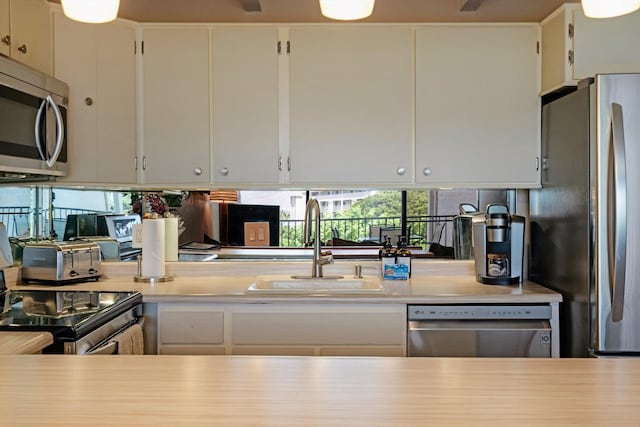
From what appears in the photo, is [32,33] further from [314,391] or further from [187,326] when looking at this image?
[314,391]

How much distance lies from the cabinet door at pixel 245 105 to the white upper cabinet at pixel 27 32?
79 centimetres

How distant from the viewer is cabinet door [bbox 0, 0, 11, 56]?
2.33 meters

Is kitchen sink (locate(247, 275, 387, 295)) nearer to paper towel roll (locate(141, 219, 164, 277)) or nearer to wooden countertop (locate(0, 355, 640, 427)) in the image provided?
paper towel roll (locate(141, 219, 164, 277))

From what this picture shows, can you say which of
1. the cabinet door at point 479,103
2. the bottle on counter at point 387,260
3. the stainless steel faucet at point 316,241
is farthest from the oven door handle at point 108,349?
the cabinet door at point 479,103

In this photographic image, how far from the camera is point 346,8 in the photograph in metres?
1.31

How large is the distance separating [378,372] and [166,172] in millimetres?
2019

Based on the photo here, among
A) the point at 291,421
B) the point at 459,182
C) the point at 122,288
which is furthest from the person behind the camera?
the point at 459,182

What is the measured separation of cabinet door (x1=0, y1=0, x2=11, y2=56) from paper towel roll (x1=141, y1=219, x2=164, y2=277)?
0.98 meters

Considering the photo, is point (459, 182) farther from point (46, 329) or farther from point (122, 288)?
point (46, 329)

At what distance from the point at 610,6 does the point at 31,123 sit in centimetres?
226

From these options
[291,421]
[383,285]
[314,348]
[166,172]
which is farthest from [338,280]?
[291,421]

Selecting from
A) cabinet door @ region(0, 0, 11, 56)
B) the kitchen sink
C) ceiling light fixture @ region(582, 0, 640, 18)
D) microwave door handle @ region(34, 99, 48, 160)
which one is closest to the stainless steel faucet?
the kitchen sink

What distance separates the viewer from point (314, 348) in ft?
8.36

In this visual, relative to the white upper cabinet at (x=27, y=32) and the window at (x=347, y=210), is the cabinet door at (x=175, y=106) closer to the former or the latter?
the window at (x=347, y=210)
